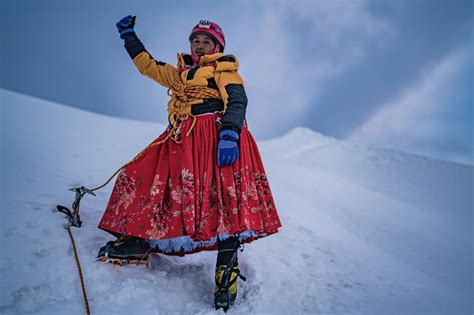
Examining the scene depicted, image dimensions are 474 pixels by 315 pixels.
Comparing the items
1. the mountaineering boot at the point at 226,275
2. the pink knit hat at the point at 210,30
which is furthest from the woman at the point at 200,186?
the pink knit hat at the point at 210,30

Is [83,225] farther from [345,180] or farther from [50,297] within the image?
[345,180]

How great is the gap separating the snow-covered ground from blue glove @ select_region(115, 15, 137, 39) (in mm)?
1069

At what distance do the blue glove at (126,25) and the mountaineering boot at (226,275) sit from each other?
1.30 metres

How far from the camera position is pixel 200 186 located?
1660 millimetres

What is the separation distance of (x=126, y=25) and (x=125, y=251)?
1.25 meters

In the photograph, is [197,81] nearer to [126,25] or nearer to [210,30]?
[210,30]

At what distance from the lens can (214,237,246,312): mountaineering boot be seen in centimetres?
153

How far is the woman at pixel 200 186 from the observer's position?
1596mm

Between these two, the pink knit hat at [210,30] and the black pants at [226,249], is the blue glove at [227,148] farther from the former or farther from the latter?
the pink knit hat at [210,30]

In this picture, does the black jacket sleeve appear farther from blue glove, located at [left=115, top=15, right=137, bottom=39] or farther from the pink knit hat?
blue glove, located at [left=115, top=15, right=137, bottom=39]

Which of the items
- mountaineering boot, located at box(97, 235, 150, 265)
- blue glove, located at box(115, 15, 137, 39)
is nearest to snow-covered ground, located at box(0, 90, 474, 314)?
mountaineering boot, located at box(97, 235, 150, 265)

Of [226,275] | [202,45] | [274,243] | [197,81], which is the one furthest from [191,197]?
[274,243]

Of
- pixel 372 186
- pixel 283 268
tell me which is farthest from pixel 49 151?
pixel 372 186

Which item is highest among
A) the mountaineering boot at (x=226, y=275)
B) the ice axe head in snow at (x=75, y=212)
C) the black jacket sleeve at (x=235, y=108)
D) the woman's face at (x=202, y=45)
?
the woman's face at (x=202, y=45)
